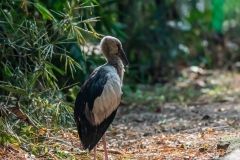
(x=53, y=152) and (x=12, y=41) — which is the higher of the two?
(x=12, y=41)

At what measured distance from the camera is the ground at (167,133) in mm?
5086

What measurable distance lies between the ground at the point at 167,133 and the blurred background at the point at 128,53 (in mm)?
116

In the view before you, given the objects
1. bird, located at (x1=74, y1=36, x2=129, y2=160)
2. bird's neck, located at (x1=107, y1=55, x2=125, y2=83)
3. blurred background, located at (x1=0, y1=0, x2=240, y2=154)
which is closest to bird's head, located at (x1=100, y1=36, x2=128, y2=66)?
bird's neck, located at (x1=107, y1=55, x2=125, y2=83)

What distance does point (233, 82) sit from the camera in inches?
407

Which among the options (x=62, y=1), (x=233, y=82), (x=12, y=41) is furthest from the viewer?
(x=233, y=82)

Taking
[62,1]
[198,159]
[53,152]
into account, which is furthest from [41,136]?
[62,1]

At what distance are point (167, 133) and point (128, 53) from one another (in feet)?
15.3

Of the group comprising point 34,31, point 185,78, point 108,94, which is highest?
point 34,31

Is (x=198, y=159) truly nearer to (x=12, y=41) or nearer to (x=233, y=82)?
(x=12, y=41)

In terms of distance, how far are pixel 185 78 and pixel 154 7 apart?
5.16 ft

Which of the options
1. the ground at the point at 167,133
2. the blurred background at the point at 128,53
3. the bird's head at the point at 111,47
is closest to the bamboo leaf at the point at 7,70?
the blurred background at the point at 128,53

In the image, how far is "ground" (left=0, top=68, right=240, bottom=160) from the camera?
200 inches

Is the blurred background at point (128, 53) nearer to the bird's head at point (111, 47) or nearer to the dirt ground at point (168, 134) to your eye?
the bird's head at point (111, 47)

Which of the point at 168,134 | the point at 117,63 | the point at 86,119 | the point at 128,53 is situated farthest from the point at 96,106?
the point at 128,53
